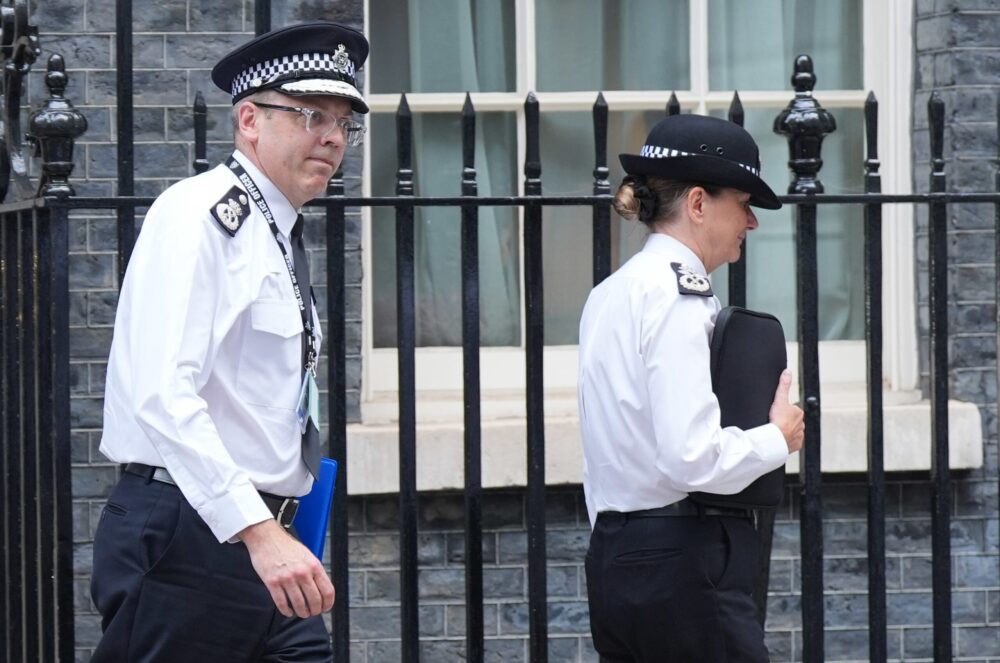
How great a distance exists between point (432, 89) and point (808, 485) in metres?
2.37

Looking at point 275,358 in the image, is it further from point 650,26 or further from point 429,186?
point 650,26

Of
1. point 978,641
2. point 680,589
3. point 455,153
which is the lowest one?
point 978,641

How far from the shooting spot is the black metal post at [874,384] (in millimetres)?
3789

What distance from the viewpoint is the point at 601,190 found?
3.70m

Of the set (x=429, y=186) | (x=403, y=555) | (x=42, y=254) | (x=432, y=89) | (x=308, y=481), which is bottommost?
(x=403, y=555)

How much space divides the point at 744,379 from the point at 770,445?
0.15 m

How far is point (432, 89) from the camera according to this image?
554 centimetres

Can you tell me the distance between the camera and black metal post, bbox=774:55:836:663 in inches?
146

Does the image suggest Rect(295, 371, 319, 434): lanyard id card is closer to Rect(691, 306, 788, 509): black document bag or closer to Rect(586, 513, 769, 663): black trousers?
Rect(586, 513, 769, 663): black trousers

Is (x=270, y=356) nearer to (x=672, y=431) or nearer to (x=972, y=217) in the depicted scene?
(x=672, y=431)

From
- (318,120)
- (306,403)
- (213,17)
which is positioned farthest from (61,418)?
(213,17)

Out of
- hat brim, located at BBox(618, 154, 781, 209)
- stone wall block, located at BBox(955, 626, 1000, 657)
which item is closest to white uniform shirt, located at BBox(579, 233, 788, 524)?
hat brim, located at BBox(618, 154, 781, 209)

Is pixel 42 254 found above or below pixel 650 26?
below

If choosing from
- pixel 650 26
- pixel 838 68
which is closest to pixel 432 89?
pixel 650 26
